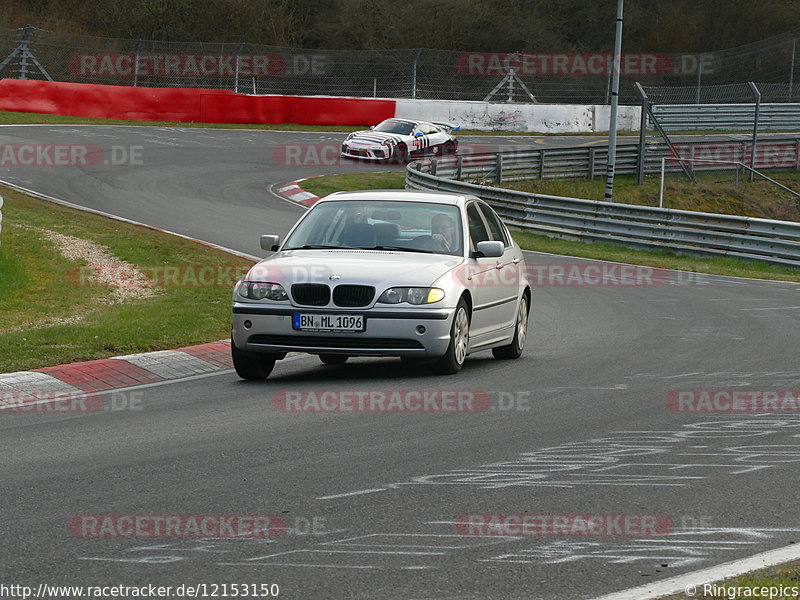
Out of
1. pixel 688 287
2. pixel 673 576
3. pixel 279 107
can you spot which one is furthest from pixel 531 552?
pixel 279 107

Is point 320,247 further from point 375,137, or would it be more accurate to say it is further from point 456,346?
point 375,137

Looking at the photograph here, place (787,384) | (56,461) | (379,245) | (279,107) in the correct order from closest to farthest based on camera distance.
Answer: (56,461), (787,384), (379,245), (279,107)

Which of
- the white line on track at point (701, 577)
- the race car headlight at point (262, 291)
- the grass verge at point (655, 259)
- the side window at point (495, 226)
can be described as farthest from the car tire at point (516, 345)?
the grass verge at point (655, 259)

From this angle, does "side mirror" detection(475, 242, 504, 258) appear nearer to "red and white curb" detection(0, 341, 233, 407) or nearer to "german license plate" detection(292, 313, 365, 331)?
"german license plate" detection(292, 313, 365, 331)

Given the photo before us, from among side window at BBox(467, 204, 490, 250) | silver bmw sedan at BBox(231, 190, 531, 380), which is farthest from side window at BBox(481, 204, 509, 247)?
silver bmw sedan at BBox(231, 190, 531, 380)

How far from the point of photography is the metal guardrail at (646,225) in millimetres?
24750

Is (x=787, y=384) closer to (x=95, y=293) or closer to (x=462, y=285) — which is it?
(x=462, y=285)

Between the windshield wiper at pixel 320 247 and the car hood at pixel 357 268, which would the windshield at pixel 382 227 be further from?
the car hood at pixel 357 268

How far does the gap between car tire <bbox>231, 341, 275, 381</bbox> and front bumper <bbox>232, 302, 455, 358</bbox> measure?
0.47 ft

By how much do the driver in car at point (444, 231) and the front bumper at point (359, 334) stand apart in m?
1.13

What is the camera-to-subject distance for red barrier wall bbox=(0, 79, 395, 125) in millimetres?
40875

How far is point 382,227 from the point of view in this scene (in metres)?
11.3

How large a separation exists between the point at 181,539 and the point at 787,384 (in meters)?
6.49

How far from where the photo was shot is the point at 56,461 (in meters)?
7.21
